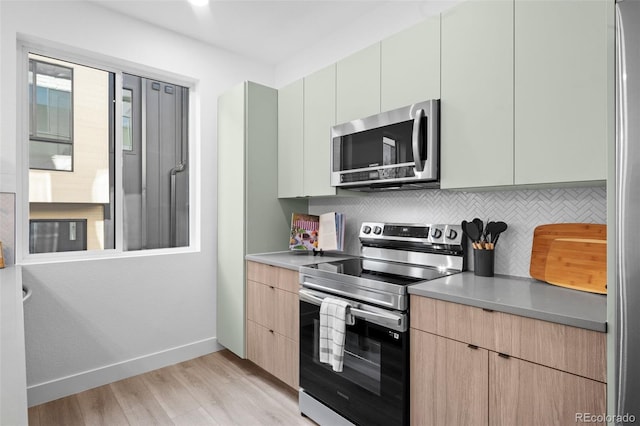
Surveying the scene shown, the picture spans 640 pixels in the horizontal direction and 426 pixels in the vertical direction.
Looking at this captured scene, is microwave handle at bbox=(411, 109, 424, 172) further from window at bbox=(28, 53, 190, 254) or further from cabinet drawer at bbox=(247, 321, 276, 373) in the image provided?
window at bbox=(28, 53, 190, 254)

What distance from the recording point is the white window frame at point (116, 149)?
7.64ft

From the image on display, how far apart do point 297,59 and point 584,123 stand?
2.53m

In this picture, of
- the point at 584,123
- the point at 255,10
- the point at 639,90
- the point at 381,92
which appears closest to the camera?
the point at 639,90

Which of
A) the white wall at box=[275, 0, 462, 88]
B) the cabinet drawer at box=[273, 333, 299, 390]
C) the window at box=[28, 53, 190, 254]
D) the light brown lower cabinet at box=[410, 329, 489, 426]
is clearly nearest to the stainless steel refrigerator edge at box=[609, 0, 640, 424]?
the light brown lower cabinet at box=[410, 329, 489, 426]

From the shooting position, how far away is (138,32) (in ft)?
8.89

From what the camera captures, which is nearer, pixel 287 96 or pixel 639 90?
pixel 639 90

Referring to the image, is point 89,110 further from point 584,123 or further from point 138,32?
point 584,123

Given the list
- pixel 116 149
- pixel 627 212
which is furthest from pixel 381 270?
pixel 116 149

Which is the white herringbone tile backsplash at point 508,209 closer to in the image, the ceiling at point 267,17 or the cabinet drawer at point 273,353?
the cabinet drawer at point 273,353

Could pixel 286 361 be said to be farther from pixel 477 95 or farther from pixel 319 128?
pixel 477 95

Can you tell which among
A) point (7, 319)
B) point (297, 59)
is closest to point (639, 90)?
point (7, 319)

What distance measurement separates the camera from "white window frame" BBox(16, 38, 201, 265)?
7.64 ft

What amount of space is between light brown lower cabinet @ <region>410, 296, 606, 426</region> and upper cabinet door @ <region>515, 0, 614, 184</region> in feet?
2.03

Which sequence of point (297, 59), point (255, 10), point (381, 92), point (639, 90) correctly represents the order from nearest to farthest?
point (639, 90), point (381, 92), point (255, 10), point (297, 59)
